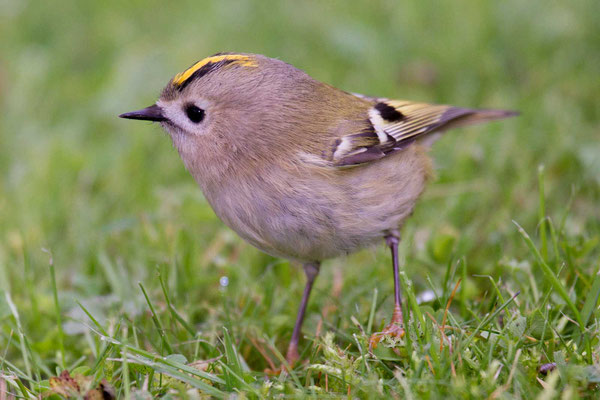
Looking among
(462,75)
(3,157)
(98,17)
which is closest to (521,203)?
(462,75)

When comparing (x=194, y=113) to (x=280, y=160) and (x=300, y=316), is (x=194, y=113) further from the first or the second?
(x=300, y=316)

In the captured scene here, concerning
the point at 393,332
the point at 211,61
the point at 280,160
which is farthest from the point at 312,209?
the point at 211,61

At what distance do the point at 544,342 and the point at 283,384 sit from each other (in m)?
0.80

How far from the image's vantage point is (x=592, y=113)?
4102 mm

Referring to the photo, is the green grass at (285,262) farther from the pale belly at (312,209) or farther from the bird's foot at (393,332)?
the pale belly at (312,209)

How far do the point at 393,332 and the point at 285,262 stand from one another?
910 mm

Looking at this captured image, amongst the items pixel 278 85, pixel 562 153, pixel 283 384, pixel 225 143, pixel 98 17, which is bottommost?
pixel 283 384

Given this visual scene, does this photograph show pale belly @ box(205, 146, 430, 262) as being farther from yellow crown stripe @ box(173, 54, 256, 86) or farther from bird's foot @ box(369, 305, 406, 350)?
yellow crown stripe @ box(173, 54, 256, 86)

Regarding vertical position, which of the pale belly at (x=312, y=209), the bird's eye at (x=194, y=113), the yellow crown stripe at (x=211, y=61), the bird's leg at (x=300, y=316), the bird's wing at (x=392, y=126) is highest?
the yellow crown stripe at (x=211, y=61)

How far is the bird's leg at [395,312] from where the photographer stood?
232cm

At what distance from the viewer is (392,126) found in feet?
9.46

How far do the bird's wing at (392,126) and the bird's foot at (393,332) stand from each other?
551 millimetres

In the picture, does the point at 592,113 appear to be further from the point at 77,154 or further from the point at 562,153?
the point at 77,154

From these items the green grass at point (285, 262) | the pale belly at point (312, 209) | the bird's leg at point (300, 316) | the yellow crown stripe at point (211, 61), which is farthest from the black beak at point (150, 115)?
the bird's leg at point (300, 316)
